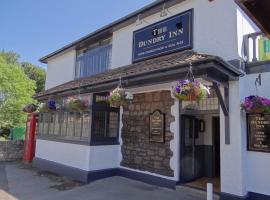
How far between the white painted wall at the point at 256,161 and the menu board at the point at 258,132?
0.11 metres

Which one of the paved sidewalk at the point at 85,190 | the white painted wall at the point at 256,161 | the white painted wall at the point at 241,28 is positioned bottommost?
the paved sidewalk at the point at 85,190

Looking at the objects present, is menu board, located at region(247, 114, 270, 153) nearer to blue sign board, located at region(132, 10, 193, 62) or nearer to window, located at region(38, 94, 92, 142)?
blue sign board, located at region(132, 10, 193, 62)

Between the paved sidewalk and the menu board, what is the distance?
1.98 m

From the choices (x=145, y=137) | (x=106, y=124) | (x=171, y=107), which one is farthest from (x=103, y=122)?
(x=171, y=107)

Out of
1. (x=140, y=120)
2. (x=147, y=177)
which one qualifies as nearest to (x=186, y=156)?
(x=147, y=177)

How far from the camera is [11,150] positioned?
13.3 meters

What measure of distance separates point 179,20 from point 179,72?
2.69 m

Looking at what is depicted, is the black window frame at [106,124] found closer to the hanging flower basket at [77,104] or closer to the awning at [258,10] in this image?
the hanging flower basket at [77,104]

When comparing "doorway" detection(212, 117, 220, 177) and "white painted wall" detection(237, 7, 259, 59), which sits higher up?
"white painted wall" detection(237, 7, 259, 59)

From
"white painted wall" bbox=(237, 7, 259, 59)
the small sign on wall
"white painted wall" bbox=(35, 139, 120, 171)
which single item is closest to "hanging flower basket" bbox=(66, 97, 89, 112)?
"white painted wall" bbox=(35, 139, 120, 171)

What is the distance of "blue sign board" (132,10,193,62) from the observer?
7.62 metres

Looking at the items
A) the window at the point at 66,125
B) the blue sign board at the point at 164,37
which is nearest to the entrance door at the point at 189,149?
the blue sign board at the point at 164,37

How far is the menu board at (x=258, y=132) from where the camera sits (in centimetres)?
588

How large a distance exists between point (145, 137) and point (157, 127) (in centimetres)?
68
